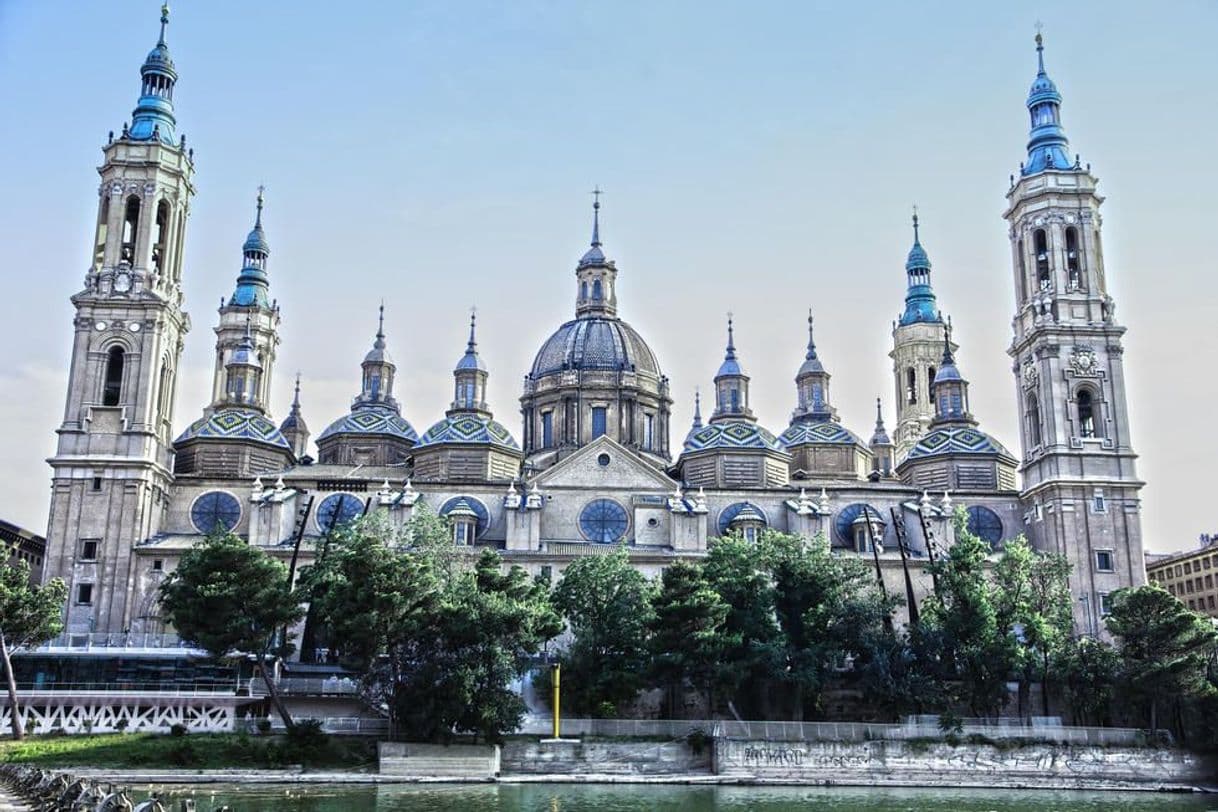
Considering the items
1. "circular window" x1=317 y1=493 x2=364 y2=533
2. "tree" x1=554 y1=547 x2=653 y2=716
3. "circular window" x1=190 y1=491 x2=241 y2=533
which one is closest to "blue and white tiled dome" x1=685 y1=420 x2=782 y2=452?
"tree" x1=554 y1=547 x2=653 y2=716

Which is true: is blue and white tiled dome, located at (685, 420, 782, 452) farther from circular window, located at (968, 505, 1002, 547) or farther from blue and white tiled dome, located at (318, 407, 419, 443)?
blue and white tiled dome, located at (318, 407, 419, 443)

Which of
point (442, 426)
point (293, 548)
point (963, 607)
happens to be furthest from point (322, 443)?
point (963, 607)

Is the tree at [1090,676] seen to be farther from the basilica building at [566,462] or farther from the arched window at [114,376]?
the arched window at [114,376]

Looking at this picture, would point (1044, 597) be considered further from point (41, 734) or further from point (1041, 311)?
point (41, 734)

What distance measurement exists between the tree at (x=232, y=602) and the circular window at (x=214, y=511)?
18277 millimetres

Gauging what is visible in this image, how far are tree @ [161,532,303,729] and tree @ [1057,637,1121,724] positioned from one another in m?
30.8

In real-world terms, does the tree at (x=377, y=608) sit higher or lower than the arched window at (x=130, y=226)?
lower

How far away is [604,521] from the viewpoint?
66.0m

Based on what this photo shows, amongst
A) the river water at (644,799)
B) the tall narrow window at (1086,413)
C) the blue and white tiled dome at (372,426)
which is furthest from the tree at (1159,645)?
the blue and white tiled dome at (372,426)

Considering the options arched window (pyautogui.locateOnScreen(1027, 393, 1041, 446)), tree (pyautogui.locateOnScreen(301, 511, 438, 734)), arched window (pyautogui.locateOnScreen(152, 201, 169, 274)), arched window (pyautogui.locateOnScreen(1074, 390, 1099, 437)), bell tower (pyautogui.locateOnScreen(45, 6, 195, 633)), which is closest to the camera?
tree (pyautogui.locateOnScreen(301, 511, 438, 734))

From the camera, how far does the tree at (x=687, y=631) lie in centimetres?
4844

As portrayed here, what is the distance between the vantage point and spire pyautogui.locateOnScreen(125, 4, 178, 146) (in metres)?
68.9

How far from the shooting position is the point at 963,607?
5053 cm

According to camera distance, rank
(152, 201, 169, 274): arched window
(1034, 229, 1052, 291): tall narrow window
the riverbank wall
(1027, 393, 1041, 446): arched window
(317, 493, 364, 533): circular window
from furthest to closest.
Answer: (1034, 229, 1052, 291): tall narrow window
(1027, 393, 1041, 446): arched window
(152, 201, 169, 274): arched window
(317, 493, 364, 533): circular window
the riverbank wall
